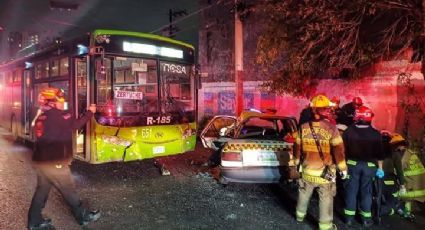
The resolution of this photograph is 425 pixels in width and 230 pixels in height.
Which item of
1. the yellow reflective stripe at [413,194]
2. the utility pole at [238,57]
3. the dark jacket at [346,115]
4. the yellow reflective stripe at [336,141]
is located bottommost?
the yellow reflective stripe at [413,194]

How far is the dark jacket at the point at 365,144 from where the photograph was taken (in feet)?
19.2

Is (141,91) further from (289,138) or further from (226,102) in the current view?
(226,102)

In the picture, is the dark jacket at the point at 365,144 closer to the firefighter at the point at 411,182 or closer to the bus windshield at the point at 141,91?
the firefighter at the point at 411,182

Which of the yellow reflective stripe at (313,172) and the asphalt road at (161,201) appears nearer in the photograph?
the yellow reflective stripe at (313,172)

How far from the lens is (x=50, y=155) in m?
5.67

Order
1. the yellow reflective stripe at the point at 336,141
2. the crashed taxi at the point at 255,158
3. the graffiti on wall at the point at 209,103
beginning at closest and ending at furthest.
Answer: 1. the yellow reflective stripe at the point at 336,141
2. the crashed taxi at the point at 255,158
3. the graffiti on wall at the point at 209,103

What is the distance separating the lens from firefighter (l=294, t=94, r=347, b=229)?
545 centimetres

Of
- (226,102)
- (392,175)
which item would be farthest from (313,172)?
(226,102)

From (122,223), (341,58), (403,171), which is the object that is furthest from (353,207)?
(341,58)

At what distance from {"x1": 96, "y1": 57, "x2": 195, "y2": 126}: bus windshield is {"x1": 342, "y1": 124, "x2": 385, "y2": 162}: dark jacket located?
461cm

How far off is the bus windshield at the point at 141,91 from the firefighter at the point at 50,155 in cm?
253

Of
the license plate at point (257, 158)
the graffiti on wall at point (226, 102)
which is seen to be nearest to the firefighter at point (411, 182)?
the license plate at point (257, 158)

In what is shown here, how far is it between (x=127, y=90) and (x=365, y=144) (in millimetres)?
4940

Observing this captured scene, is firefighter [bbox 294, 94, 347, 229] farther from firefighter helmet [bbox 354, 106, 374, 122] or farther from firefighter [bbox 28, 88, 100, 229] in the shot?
firefighter [bbox 28, 88, 100, 229]
